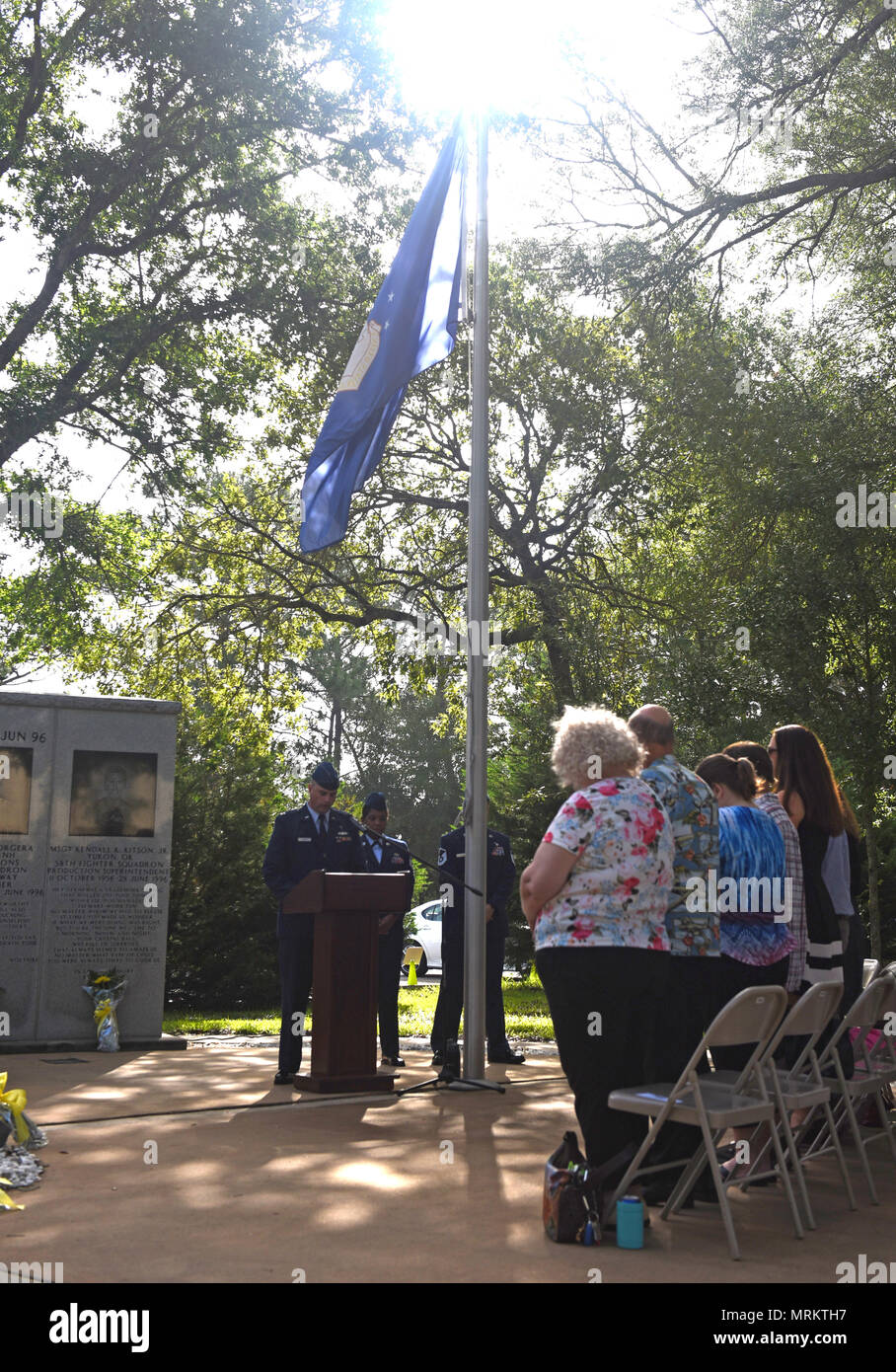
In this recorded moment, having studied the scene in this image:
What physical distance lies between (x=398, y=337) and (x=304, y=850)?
401 cm

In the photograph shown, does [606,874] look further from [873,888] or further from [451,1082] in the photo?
[873,888]

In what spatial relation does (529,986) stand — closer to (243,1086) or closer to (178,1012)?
(178,1012)

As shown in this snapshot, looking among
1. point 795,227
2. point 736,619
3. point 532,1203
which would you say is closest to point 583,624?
point 736,619

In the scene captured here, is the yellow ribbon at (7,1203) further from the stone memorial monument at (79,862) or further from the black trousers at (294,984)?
the stone memorial monument at (79,862)

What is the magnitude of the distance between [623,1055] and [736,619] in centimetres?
969

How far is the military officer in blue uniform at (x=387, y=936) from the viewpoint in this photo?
34.0ft

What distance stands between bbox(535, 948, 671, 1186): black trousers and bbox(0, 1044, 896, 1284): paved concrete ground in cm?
40

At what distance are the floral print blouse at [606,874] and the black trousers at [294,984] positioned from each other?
4401mm

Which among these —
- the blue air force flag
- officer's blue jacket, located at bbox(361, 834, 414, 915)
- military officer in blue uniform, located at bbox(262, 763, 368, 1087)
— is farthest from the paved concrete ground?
the blue air force flag

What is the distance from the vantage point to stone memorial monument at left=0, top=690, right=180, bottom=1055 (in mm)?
11438

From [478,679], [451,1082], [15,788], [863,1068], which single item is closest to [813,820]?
[863,1068]

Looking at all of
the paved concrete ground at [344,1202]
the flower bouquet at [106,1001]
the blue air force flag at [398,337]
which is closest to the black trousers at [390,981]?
the paved concrete ground at [344,1202]

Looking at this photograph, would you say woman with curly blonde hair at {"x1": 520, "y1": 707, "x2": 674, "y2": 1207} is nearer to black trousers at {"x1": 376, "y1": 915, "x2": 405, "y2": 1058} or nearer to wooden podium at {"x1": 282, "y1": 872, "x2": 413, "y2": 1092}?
wooden podium at {"x1": 282, "y1": 872, "x2": 413, "y2": 1092}
